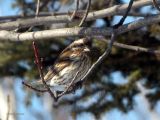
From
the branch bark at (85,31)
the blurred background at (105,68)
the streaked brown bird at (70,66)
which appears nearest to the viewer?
the branch bark at (85,31)

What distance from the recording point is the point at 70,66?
3.20 meters

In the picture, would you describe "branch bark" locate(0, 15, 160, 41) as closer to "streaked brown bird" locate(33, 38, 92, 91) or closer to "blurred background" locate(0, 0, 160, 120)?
"streaked brown bird" locate(33, 38, 92, 91)

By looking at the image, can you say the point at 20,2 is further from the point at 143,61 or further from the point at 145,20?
the point at 145,20

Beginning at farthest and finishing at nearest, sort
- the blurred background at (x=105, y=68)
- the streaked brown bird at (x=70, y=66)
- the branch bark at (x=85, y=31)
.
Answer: the blurred background at (x=105, y=68), the streaked brown bird at (x=70, y=66), the branch bark at (x=85, y=31)

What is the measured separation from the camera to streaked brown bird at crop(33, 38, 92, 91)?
3.16m

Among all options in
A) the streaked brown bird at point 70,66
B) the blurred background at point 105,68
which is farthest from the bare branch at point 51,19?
the blurred background at point 105,68

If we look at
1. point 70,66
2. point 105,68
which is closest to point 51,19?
point 70,66

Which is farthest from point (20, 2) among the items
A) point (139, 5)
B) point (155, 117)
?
point (155, 117)

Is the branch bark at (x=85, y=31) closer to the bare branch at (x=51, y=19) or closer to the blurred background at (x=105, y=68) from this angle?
the bare branch at (x=51, y=19)

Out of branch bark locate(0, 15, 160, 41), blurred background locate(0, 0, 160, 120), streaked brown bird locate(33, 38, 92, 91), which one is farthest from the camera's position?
blurred background locate(0, 0, 160, 120)

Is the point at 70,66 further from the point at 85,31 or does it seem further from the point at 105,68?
the point at 105,68

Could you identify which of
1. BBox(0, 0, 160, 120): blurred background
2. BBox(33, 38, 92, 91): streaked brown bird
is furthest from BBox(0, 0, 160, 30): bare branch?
BBox(0, 0, 160, 120): blurred background

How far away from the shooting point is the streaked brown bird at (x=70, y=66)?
10.4ft

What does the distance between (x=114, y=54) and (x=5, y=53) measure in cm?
117
